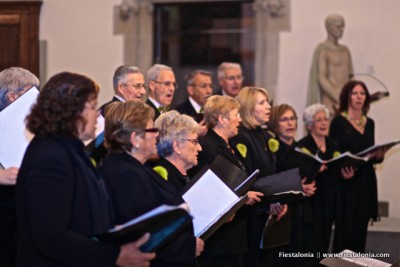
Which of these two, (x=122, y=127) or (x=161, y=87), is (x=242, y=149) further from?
(x=122, y=127)

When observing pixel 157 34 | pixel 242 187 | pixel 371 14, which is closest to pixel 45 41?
pixel 157 34

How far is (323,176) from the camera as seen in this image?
7625mm

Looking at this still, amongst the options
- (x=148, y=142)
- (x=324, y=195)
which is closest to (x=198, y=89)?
(x=324, y=195)

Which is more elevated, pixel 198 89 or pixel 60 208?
pixel 198 89

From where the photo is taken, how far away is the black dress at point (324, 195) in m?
7.59

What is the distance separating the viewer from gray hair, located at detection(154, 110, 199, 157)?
4.49 metres

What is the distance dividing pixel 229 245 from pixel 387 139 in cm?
587

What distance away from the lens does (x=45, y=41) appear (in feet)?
38.6

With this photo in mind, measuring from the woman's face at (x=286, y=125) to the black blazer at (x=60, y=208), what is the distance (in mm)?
4216

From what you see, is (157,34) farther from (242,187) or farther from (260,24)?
(242,187)

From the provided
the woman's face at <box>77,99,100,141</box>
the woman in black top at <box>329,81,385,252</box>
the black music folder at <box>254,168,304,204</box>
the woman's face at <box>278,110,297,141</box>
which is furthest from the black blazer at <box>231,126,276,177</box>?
the woman's face at <box>77,99,100,141</box>

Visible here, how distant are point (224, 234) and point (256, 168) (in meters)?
0.89

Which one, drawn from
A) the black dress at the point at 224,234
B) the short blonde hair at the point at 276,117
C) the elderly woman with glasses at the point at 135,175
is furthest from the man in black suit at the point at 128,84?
the elderly woman with glasses at the point at 135,175

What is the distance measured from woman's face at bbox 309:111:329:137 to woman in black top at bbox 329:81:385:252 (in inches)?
13.7
